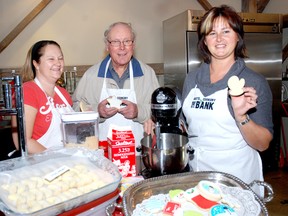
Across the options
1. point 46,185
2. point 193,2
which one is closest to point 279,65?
point 193,2

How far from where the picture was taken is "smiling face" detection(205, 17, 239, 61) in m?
1.41

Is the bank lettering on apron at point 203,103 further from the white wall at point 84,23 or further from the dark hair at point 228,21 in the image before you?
the white wall at point 84,23

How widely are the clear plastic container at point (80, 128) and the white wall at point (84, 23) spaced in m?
2.70

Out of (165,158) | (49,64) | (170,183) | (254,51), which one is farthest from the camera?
(254,51)

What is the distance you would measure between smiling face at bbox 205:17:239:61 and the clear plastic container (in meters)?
0.68

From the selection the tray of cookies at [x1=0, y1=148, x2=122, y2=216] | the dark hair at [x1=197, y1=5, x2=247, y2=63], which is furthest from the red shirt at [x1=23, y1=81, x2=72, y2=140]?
the dark hair at [x1=197, y1=5, x2=247, y2=63]

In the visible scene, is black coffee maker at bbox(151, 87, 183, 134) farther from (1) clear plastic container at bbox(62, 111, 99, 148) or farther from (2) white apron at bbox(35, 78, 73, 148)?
(2) white apron at bbox(35, 78, 73, 148)

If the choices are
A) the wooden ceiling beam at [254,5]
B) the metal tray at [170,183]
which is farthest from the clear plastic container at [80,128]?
the wooden ceiling beam at [254,5]

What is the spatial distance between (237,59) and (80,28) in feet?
8.97

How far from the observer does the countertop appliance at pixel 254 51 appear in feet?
11.4

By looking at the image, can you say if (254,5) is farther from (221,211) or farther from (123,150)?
(221,211)

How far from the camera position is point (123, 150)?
117cm

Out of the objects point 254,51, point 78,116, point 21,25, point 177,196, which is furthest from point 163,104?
point 254,51

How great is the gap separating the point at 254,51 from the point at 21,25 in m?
2.93
